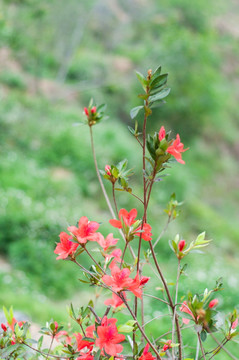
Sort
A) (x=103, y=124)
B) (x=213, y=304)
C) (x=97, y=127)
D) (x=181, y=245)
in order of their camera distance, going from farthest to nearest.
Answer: (x=103, y=124)
(x=97, y=127)
(x=181, y=245)
(x=213, y=304)

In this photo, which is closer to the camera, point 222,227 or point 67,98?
point 222,227

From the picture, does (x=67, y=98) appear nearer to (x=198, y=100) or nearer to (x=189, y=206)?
(x=198, y=100)

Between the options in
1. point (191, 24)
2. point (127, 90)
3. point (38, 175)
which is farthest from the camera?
point (191, 24)

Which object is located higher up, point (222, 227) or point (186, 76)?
point (186, 76)

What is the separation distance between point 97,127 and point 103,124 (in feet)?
3.09

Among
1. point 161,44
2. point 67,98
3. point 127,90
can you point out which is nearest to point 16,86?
point 67,98

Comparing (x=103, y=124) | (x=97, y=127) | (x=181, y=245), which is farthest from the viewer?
(x=103, y=124)

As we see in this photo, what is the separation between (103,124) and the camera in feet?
40.1

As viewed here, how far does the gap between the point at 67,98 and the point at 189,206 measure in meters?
6.44

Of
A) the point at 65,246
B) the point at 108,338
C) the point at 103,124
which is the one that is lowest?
the point at 108,338

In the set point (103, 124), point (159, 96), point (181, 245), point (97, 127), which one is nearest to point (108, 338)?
point (181, 245)

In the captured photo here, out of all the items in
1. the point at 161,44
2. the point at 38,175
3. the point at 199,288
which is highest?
the point at 161,44

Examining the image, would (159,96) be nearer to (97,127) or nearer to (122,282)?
(122,282)

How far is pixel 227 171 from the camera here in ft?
53.4
